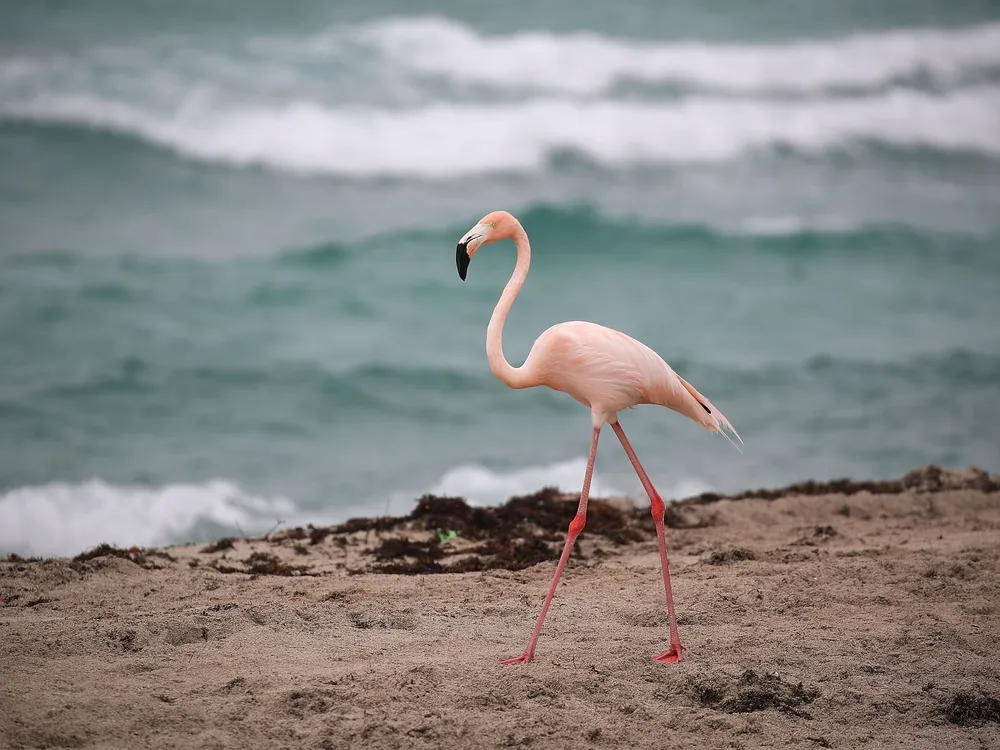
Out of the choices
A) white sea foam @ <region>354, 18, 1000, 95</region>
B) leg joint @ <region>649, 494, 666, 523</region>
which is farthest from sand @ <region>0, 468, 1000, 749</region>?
white sea foam @ <region>354, 18, 1000, 95</region>

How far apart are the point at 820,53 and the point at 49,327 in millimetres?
16197

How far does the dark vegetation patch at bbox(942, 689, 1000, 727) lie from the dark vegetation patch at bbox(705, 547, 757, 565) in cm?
227

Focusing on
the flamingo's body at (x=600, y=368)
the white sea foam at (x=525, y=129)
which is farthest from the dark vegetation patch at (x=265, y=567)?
the white sea foam at (x=525, y=129)

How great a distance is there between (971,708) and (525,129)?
714 inches

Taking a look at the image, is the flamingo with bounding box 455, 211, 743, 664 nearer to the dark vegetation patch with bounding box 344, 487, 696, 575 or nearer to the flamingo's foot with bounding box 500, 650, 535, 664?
the flamingo's foot with bounding box 500, 650, 535, 664

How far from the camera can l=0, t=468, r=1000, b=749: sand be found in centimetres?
421

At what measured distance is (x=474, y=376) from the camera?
1702 centimetres

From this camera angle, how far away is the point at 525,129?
2138cm

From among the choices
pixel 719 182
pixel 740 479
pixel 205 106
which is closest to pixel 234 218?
pixel 205 106

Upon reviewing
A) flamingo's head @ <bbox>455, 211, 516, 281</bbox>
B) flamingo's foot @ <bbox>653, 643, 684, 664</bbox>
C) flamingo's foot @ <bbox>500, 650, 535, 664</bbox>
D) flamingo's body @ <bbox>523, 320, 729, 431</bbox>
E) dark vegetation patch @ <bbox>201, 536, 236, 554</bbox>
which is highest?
flamingo's head @ <bbox>455, 211, 516, 281</bbox>

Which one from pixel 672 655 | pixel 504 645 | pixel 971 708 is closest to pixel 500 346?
pixel 504 645

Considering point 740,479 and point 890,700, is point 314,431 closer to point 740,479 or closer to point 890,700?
point 740,479

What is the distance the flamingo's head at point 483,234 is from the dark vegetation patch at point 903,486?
4112 millimetres

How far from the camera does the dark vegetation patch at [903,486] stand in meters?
8.98
